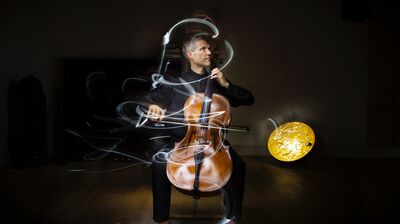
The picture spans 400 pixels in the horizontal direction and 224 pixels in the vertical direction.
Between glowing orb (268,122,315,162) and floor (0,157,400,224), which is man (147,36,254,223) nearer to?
floor (0,157,400,224)

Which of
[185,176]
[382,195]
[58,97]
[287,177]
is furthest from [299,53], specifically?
[185,176]

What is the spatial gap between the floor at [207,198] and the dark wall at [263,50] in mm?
598

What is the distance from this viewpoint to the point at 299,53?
4645 mm

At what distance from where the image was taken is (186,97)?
81.0 inches

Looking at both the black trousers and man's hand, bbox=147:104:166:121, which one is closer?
man's hand, bbox=147:104:166:121

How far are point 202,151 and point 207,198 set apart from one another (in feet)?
3.82

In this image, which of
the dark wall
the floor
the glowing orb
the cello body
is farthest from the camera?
the dark wall

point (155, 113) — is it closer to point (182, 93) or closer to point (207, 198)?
point (182, 93)

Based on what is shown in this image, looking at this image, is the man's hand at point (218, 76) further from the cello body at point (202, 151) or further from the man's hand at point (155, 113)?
the man's hand at point (155, 113)

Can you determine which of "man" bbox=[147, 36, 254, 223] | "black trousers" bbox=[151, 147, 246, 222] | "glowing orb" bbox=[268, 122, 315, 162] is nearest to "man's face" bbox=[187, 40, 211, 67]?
"man" bbox=[147, 36, 254, 223]

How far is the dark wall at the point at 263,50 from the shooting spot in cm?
445

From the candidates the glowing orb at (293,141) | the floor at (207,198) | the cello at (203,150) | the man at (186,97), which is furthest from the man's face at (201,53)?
the glowing orb at (293,141)

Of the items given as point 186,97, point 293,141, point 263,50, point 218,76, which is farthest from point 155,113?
point 263,50

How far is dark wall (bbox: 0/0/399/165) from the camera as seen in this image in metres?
4.45
